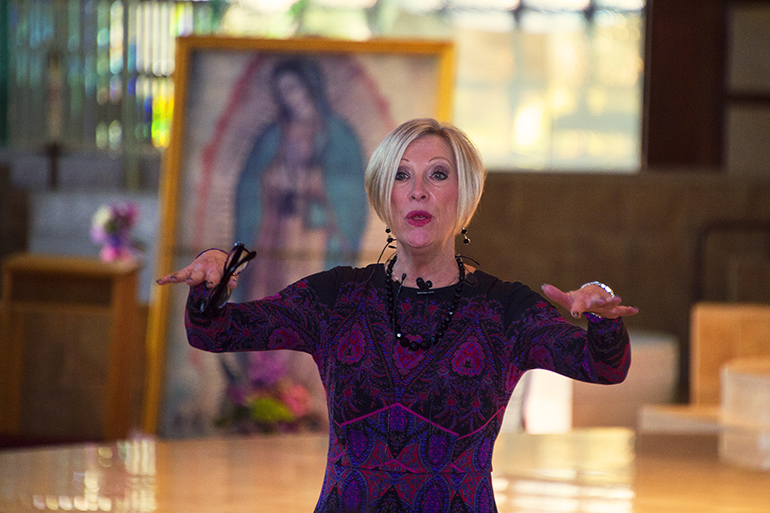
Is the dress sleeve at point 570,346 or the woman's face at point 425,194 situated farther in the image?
the woman's face at point 425,194

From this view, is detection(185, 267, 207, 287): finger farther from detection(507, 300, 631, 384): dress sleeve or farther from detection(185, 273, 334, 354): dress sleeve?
detection(507, 300, 631, 384): dress sleeve

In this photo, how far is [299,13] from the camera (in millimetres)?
8328

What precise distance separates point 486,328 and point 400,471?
0.27 m

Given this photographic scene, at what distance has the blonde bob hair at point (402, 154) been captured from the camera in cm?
149

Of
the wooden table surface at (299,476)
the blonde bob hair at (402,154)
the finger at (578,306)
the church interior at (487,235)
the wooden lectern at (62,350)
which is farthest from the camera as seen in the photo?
the wooden lectern at (62,350)

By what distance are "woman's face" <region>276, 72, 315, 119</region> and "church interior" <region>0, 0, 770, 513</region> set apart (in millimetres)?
97

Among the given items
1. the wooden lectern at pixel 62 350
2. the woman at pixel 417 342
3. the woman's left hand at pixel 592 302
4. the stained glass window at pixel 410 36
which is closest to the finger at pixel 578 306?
the woman's left hand at pixel 592 302

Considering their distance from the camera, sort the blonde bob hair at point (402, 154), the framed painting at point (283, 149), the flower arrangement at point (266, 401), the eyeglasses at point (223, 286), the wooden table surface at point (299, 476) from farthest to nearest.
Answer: the framed painting at point (283, 149), the flower arrangement at point (266, 401), the wooden table surface at point (299, 476), the blonde bob hair at point (402, 154), the eyeglasses at point (223, 286)

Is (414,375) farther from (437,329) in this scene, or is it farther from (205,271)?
(205,271)

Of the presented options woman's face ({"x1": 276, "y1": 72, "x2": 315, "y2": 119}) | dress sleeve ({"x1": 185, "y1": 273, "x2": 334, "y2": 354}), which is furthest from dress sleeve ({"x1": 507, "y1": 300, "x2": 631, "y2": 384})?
woman's face ({"x1": 276, "y1": 72, "x2": 315, "y2": 119})

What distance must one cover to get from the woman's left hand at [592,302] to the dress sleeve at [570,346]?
0.09ft

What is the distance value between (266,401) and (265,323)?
6.74ft

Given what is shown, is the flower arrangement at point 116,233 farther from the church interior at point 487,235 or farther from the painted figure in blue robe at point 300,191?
the painted figure in blue robe at point 300,191

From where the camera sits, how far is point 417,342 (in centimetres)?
149
